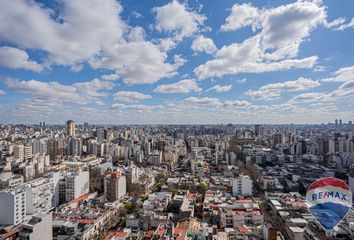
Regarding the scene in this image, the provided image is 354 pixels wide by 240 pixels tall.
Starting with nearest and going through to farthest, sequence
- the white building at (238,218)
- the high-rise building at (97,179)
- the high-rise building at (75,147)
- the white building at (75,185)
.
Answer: the white building at (238,218)
the white building at (75,185)
the high-rise building at (97,179)
the high-rise building at (75,147)

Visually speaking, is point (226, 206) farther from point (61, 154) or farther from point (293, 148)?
point (61, 154)

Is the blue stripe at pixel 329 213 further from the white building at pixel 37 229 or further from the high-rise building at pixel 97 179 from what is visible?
the high-rise building at pixel 97 179

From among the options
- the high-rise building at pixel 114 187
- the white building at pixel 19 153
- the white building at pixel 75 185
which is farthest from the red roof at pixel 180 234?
the white building at pixel 19 153

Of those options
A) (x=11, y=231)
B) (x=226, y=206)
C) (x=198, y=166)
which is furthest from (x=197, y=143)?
(x=11, y=231)

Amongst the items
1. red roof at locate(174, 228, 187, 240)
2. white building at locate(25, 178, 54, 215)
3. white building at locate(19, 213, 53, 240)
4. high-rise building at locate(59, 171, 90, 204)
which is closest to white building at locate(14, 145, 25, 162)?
high-rise building at locate(59, 171, 90, 204)

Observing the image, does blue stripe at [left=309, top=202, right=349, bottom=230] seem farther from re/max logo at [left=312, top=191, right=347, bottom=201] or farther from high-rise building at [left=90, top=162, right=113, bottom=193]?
high-rise building at [left=90, top=162, right=113, bottom=193]
